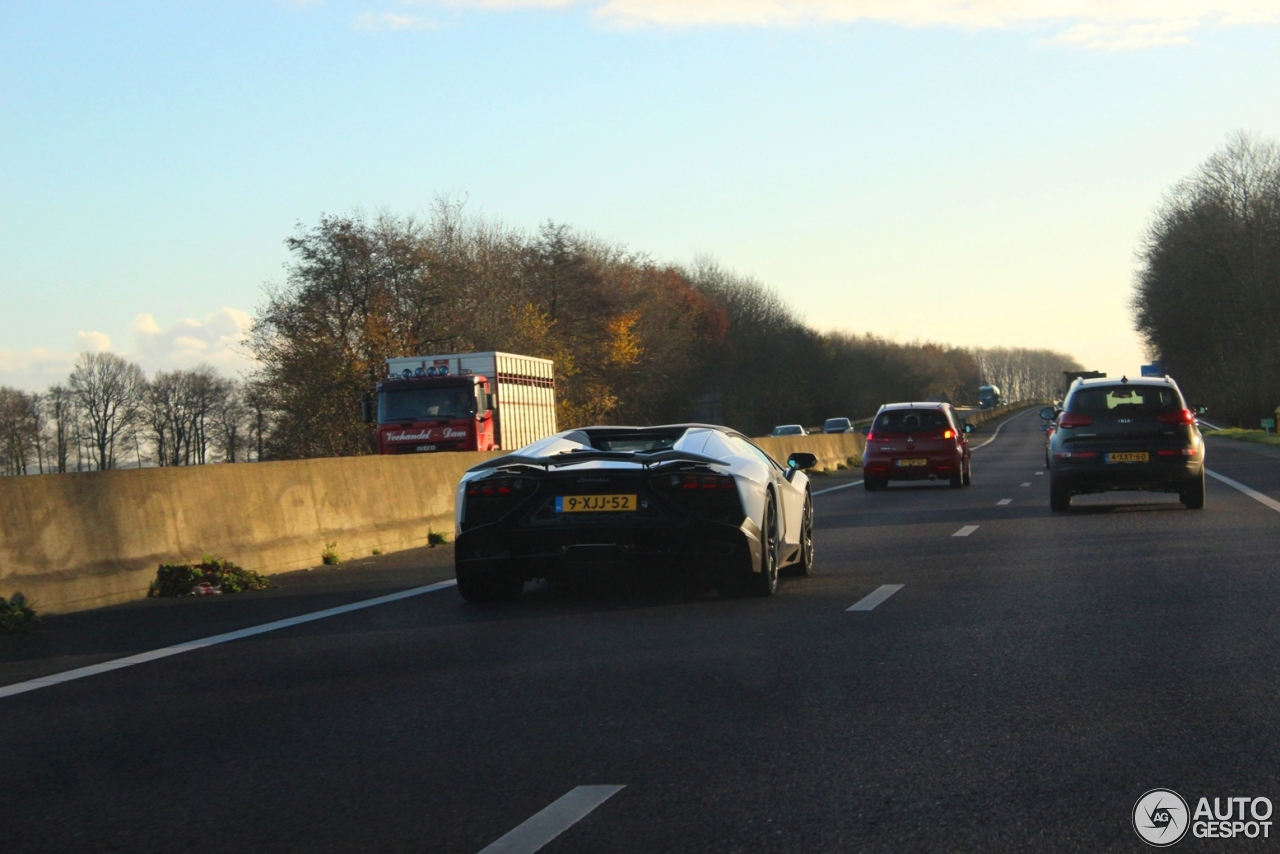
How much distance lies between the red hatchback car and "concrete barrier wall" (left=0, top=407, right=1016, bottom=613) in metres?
12.3

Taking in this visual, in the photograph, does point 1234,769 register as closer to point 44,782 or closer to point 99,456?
point 44,782

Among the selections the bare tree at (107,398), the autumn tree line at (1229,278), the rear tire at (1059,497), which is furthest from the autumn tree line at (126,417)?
the rear tire at (1059,497)

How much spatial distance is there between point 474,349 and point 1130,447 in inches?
1842

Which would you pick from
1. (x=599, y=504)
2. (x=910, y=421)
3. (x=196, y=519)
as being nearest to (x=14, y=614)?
(x=196, y=519)

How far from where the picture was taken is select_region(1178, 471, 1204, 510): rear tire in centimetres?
1867

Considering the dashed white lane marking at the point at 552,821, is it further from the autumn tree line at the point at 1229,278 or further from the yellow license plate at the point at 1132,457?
the autumn tree line at the point at 1229,278

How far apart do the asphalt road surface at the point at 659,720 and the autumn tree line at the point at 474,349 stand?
31674 millimetres

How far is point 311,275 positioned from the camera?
58.0 m

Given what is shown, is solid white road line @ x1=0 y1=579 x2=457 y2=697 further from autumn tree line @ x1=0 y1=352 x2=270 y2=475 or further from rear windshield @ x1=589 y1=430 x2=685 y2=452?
autumn tree line @ x1=0 y1=352 x2=270 y2=475

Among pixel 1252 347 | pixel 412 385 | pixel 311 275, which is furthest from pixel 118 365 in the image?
pixel 412 385

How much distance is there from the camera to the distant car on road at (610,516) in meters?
9.69

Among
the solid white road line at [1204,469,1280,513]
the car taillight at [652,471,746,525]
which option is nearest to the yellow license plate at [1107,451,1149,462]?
the solid white road line at [1204,469,1280,513]

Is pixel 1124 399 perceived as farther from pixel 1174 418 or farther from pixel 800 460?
pixel 800 460

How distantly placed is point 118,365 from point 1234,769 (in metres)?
124
